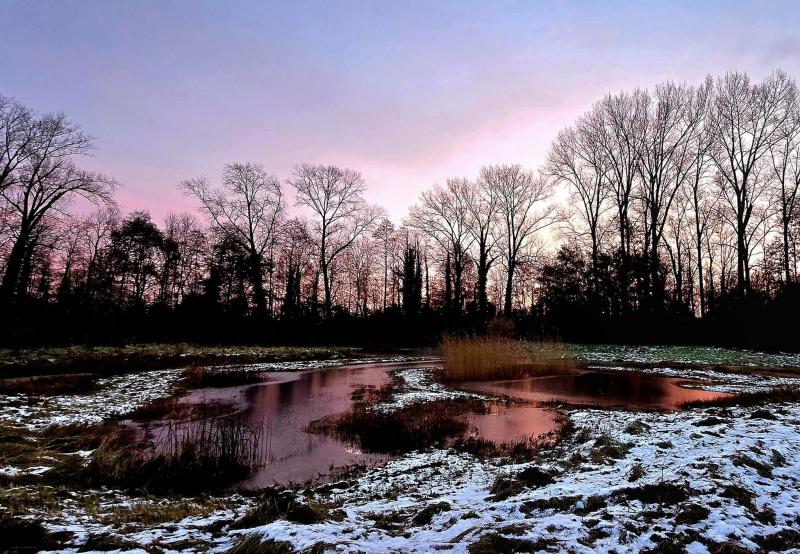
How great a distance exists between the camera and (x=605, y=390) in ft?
41.4

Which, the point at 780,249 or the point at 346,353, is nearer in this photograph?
the point at 346,353

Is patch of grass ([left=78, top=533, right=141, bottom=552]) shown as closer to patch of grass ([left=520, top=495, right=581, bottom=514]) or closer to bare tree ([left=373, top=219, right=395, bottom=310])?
patch of grass ([left=520, top=495, right=581, bottom=514])

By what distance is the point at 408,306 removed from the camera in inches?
1714

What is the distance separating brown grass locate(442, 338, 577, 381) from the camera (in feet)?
49.0

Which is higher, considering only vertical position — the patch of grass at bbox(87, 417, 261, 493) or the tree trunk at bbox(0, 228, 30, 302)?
the tree trunk at bbox(0, 228, 30, 302)

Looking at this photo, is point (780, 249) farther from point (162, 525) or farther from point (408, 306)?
point (162, 525)

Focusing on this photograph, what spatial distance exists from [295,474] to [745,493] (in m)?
4.74

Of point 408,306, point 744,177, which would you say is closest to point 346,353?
point 408,306

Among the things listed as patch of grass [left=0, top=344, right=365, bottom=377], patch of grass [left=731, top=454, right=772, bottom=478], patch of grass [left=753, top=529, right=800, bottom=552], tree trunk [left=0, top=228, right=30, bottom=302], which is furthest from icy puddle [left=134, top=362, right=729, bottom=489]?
tree trunk [left=0, top=228, right=30, bottom=302]

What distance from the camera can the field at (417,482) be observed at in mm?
2814

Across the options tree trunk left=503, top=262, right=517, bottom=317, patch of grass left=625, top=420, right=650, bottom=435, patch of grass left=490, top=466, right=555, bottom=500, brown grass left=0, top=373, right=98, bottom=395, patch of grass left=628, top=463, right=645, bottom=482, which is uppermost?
tree trunk left=503, top=262, right=517, bottom=317

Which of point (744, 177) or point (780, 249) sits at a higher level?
point (744, 177)

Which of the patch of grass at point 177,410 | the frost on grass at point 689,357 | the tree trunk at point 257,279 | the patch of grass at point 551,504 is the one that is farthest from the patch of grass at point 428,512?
the tree trunk at point 257,279

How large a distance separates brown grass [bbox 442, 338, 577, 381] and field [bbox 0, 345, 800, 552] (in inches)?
163
